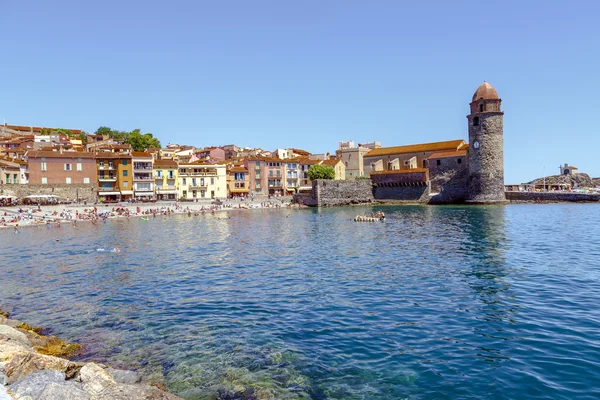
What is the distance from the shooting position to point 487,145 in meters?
67.9

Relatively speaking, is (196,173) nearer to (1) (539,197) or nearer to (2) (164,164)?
(2) (164,164)

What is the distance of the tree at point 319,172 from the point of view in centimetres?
8838

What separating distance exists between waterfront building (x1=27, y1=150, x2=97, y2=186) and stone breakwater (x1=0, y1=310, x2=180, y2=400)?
64463 mm

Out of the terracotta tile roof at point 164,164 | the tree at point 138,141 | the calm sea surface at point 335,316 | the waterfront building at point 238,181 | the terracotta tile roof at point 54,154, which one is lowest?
the calm sea surface at point 335,316

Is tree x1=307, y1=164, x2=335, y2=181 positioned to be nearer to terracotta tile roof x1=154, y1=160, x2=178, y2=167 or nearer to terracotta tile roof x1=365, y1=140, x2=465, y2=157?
terracotta tile roof x1=365, y1=140, x2=465, y2=157

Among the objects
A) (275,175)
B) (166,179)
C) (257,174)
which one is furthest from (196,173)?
(275,175)

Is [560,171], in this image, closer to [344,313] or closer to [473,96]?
[473,96]

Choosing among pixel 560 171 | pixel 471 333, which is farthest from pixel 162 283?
pixel 560 171

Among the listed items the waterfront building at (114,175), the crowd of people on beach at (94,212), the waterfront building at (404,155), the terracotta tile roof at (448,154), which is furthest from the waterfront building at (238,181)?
the terracotta tile roof at (448,154)

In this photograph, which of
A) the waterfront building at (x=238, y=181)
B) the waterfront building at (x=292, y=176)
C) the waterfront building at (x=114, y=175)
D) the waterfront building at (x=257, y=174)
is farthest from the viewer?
the waterfront building at (x=292, y=176)

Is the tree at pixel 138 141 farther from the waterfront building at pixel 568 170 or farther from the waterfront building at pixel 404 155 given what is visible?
the waterfront building at pixel 568 170

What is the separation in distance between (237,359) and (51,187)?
64.7 meters

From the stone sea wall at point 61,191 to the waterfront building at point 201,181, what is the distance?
15287mm

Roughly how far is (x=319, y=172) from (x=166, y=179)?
1209 inches
